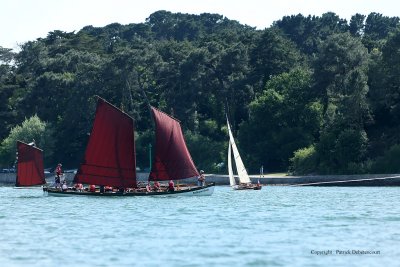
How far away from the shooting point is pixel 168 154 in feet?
273

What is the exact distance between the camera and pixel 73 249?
43.8m

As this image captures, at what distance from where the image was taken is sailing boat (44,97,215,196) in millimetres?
80812

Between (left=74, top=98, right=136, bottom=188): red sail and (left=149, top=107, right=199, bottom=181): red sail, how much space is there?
2.25 meters

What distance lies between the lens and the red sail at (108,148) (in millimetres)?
80750

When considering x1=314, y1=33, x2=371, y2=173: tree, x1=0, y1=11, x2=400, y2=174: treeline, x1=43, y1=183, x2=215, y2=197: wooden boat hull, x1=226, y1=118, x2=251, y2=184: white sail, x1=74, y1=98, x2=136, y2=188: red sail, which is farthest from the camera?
x1=0, y1=11, x2=400, y2=174: treeline

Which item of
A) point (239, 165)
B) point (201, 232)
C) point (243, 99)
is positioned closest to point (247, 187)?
point (239, 165)

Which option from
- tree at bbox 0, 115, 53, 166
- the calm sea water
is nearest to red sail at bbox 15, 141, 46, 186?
the calm sea water

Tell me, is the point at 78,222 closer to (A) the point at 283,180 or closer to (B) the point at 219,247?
(B) the point at 219,247

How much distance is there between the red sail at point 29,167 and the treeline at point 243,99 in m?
12.6

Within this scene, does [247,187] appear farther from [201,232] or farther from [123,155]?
[201,232]

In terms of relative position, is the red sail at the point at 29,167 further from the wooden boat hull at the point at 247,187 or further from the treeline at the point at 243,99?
the wooden boat hull at the point at 247,187

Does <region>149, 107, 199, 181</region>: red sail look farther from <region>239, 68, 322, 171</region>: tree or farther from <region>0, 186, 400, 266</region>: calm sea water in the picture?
<region>239, 68, 322, 171</region>: tree

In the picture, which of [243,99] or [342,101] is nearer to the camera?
[342,101]

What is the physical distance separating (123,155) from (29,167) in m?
19.3
